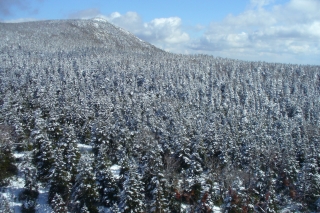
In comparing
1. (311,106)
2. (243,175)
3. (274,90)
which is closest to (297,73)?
(274,90)

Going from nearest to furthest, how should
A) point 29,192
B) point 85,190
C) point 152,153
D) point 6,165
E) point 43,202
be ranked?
point 85,190
point 43,202
point 29,192
point 152,153
point 6,165

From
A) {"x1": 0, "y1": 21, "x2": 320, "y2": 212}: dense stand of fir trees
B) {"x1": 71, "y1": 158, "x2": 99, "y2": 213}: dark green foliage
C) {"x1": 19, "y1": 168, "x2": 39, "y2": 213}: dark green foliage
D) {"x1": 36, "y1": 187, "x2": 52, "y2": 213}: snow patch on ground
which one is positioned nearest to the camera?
{"x1": 71, "y1": 158, "x2": 99, "y2": 213}: dark green foliage

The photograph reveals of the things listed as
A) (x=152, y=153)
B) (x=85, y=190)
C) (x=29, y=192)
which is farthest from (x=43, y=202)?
(x=152, y=153)

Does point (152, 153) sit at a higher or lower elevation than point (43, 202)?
higher

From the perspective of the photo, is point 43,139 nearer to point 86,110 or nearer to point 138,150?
point 138,150

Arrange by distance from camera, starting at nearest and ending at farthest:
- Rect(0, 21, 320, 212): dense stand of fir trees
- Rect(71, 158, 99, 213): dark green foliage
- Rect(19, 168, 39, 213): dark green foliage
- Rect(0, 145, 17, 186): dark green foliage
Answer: Rect(71, 158, 99, 213): dark green foliage → Rect(0, 21, 320, 212): dense stand of fir trees → Rect(19, 168, 39, 213): dark green foliage → Rect(0, 145, 17, 186): dark green foliage

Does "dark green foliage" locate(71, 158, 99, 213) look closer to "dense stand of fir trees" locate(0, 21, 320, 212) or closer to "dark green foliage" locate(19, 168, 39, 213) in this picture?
"dense stand of fir trees" locate(0, 21, 320, 212)

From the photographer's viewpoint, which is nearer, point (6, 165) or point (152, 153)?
point (152, 153)

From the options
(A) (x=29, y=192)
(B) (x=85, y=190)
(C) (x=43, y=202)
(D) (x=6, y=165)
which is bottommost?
(C) (x=43, y=202)

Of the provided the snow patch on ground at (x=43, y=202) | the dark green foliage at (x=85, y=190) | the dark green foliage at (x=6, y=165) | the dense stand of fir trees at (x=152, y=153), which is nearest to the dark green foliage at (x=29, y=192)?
the dense stand of fir trees at (x=152, y=153)

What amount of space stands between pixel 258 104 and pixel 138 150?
63.7 m

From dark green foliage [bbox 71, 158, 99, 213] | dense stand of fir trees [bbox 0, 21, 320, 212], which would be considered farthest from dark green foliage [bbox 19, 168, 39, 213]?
dark green foliage [bbox 71, 158, 99, 213]

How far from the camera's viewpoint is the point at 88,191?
117 feet

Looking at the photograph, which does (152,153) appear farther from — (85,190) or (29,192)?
(29,192)
